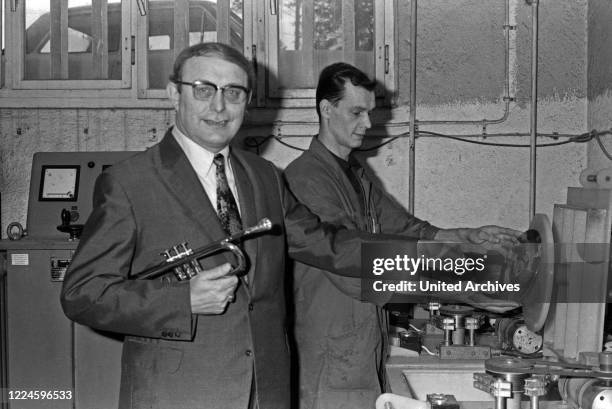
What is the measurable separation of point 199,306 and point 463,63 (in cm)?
216

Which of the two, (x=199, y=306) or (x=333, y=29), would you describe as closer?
(x=199, y=306)

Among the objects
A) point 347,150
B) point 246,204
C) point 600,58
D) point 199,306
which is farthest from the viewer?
point 600,58

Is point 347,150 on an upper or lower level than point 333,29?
lower

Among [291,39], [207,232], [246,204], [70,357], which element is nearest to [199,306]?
[207,232]

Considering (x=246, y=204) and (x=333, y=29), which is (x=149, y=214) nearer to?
(x=246, y=204)

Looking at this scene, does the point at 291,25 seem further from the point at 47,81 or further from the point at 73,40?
the point at 47,81

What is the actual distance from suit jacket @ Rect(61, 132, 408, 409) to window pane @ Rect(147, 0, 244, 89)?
187 centimetres

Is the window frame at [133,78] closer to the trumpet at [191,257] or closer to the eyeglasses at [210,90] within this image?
the eyeglasses at [210,90]

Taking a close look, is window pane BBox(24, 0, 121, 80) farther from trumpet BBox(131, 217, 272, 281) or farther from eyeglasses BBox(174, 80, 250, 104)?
trumpet BBox(131, 217, 272, 281)

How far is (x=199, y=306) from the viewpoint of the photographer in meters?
1.37

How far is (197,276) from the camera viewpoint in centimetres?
135

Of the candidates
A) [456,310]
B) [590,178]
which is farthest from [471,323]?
[590,178]

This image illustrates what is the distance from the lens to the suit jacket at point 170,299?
136cm

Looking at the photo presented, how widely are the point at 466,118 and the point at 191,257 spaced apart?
6.85ft
